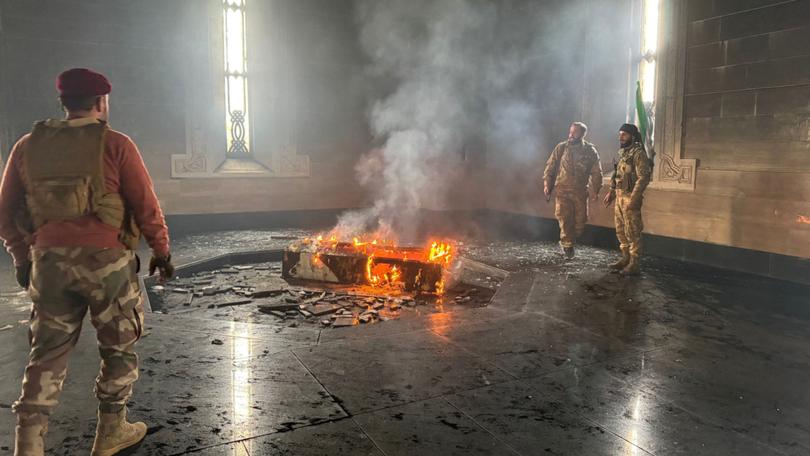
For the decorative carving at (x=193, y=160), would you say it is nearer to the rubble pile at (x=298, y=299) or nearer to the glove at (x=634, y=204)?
the rubble pile at (x=298, y=299)

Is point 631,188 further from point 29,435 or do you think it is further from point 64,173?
point 29,435

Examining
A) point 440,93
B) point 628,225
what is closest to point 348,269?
point 628,225

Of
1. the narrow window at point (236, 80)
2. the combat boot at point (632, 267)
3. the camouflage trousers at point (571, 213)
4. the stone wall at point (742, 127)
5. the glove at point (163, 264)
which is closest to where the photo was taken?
the glove at point (163, 264)

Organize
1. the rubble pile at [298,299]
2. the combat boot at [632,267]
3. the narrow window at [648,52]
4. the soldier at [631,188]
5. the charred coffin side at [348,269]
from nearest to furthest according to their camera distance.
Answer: the rubble pile at [298,299] → the charred coffin side at [348,269] → the soldier at [631,188] → the combat boot at [632,267] → the narrow window at [648,52]

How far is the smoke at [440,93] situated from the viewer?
12.1 m

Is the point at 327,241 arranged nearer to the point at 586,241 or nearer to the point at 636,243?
the point at 636,243

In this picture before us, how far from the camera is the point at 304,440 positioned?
289cm

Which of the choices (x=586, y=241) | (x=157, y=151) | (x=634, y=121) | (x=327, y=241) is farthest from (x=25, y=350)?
(x=634, y=121)

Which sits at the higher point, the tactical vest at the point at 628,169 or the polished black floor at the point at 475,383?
the tactical vest at the point at 628,169

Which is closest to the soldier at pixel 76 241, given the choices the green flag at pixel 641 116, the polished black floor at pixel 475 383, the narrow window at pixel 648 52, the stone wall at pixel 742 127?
the polished black floor at pixel 475 383

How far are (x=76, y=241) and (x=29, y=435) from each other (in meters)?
0.93

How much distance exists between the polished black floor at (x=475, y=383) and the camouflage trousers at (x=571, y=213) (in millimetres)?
2910

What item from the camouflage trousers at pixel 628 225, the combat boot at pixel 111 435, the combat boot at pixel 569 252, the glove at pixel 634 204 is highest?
the glove at pixel 634 204

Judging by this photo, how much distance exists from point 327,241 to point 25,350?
413cm
